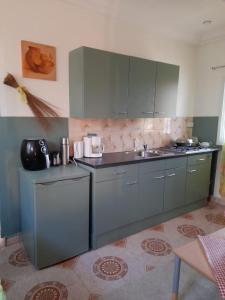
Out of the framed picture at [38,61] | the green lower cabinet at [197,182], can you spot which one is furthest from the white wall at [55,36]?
the green lower cabinet at [197,182]

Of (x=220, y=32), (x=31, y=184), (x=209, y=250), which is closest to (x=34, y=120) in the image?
(x=31, y=184)

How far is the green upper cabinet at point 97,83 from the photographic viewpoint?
2264mm

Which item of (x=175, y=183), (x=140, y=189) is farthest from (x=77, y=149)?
(x=175, y=183)

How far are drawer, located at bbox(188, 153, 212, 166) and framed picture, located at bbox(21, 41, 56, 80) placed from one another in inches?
81.7

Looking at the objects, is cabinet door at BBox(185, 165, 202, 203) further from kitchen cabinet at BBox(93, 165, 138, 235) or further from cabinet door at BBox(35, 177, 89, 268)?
cabinet door at BBox(35, 177, 89, 268)

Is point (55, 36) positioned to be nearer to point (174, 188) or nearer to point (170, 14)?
point (170, 14)

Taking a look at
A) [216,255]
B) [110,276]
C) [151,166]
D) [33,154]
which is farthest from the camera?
[151,166]

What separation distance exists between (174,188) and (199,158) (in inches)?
25.2

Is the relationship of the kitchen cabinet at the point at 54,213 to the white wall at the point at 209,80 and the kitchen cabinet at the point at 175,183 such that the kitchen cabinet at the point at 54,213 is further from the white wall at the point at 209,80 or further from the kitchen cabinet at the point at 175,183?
the white wall at the point at 209,80

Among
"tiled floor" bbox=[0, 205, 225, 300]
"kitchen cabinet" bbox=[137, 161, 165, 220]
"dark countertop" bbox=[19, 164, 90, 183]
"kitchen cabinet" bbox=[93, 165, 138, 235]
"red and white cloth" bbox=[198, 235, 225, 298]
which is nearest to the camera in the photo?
"red and white cloth" bbox=[198, 235, 225, 298]

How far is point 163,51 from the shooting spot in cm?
330

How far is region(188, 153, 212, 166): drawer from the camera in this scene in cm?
309

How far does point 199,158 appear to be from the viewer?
10.5ft

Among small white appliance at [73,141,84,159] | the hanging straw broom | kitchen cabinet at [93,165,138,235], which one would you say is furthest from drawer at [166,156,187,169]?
the hanging straw broom
